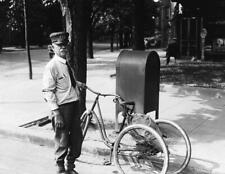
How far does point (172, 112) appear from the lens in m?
8.48

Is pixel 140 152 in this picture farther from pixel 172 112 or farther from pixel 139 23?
pixel 139 23

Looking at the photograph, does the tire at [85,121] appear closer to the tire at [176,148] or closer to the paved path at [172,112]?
the paved path at [172,112]

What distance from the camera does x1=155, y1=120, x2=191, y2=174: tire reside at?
5.07 metres

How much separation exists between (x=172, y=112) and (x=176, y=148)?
2.59 metres

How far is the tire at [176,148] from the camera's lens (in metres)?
5.07

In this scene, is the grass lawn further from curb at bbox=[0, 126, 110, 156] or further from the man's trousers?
the man's trousers

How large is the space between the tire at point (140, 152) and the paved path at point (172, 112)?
482 mm

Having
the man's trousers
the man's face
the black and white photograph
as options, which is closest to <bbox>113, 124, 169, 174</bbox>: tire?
the black and white photograph

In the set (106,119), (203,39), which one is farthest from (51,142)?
(203,39)

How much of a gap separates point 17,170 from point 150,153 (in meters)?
1.88

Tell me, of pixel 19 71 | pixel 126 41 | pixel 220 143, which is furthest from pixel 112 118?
pixel 126 41

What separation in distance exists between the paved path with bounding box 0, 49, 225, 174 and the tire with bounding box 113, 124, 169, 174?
1.58 feet

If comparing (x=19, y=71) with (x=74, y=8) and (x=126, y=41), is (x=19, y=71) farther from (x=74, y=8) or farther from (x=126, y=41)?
(x=126, y=41)

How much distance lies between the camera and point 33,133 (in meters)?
6.73
